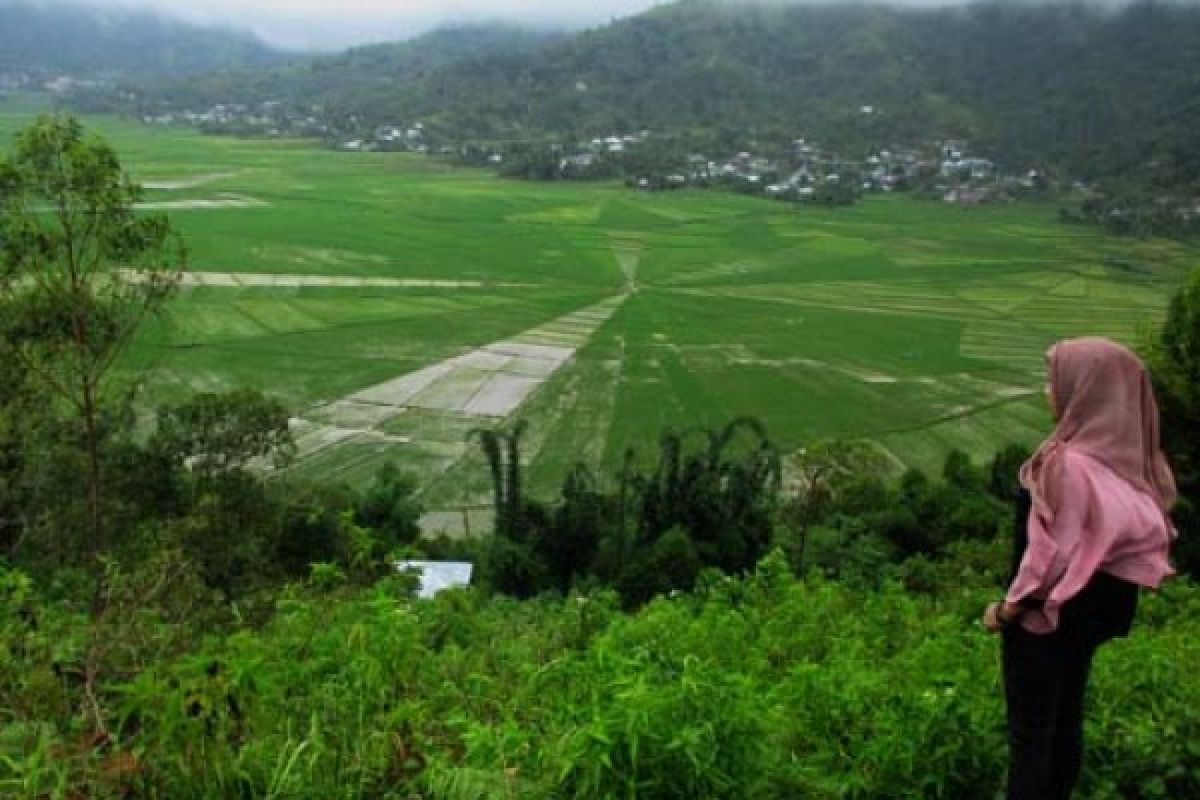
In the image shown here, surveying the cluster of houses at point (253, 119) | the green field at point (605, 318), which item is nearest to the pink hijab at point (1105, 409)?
the green field at point (605, 318)

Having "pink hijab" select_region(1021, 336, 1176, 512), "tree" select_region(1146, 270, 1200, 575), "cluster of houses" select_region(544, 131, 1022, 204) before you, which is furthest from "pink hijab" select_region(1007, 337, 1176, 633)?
"cluster of houses" select_region(544, 131, 1022, 204)

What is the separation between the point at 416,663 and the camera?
12.1ft

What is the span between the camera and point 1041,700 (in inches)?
111

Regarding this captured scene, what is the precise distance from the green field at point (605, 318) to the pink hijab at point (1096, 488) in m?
14.0

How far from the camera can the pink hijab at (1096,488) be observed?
8.57ft

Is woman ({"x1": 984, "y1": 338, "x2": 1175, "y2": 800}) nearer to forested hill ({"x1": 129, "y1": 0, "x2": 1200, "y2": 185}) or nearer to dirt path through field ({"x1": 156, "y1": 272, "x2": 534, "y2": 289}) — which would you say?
dirt path through field ({"x1": 156, "y1": 272, "x2": 534, "y2": 289})

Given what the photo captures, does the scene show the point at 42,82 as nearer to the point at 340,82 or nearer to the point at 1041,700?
the point at 340,82

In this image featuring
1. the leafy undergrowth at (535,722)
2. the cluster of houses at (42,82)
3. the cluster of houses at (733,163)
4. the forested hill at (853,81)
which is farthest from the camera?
the cluster of houses at (42,82)

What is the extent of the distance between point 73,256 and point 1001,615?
7.98 metres

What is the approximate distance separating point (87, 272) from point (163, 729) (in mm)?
6579

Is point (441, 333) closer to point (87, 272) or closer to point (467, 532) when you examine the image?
point (467, 532)

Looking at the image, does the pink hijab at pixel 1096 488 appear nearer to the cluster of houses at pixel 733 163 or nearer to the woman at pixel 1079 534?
the woman at pixel 1079 534

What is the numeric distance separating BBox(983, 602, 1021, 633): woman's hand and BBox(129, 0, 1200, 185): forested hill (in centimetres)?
10648

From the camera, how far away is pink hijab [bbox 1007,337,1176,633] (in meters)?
2.61
